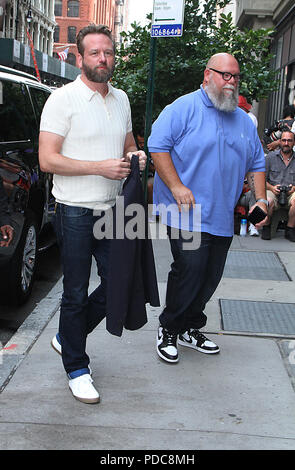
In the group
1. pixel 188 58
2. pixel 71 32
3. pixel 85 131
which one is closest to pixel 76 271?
pixel 85 131

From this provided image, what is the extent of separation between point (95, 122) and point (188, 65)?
586cm

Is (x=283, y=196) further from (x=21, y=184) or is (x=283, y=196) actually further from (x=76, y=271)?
(x=76, y=271)

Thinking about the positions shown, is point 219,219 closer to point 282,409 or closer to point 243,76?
point 282,409

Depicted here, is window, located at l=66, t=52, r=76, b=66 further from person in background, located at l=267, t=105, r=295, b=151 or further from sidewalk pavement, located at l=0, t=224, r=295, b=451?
sidewalk pavement, located at l=0, t=224, r=295, b=451

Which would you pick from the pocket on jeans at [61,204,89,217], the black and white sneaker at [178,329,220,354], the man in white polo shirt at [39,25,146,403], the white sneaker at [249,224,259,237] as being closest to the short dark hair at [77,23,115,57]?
the man in white polo shirt at [39,25,146,403]

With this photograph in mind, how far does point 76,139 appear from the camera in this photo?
11.1 ft

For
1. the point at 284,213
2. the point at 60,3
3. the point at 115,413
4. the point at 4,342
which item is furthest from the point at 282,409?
the point at 60,3

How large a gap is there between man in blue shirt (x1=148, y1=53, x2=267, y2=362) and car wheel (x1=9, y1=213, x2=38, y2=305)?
1.60m

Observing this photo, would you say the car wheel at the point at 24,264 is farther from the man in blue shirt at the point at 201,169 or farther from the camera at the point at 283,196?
the camera at the point at 283,196

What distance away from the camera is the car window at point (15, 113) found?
567cm

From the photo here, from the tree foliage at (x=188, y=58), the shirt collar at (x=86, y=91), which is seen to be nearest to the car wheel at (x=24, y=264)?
the shirt collar at (x=86, y=91)

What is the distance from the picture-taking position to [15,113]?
6004 mm

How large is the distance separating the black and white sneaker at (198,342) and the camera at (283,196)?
170 inches

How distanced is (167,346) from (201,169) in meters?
1.19
